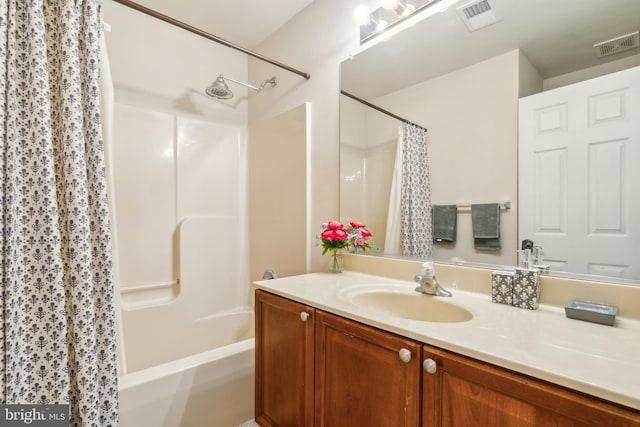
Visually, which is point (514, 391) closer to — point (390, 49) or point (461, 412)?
point (461, 412)

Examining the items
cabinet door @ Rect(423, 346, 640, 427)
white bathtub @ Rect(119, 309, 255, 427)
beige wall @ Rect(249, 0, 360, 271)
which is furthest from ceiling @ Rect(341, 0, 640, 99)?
white bathtub @ Rect(119, 309, 255, 427)

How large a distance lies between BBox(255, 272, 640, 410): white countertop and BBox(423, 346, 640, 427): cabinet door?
21 mm

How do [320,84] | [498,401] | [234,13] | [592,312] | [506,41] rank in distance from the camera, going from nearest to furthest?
[498,401], [592,312], [506,41], [320,84], [234,13]

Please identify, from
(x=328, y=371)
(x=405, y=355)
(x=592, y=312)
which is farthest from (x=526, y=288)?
(x=328, y=371)

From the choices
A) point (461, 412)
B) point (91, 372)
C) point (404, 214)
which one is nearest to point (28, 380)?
point (91, 372)

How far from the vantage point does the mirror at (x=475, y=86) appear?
1.00 m

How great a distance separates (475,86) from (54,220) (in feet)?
5.64

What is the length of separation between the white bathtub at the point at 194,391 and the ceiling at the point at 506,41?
5.27 feet

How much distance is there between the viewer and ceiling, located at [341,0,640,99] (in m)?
0.98

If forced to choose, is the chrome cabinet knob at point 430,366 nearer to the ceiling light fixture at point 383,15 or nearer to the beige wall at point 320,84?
the beige wall at point 320,84

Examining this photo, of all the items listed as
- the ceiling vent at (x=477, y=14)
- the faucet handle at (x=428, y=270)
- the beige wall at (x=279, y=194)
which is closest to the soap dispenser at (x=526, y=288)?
the faucet handle at (x=428, y=270)

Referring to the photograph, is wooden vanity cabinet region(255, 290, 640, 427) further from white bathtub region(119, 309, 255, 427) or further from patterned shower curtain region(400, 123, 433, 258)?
patterned shower curtain region(400, 123, 433, 258)

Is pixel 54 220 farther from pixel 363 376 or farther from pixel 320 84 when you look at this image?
pixel 320 84

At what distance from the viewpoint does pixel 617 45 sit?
3.09 feet
